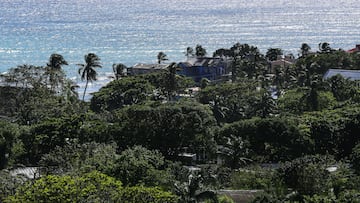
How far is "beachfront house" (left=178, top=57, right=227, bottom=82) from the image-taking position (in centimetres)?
7006

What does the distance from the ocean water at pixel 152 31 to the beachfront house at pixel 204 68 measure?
10909 mm

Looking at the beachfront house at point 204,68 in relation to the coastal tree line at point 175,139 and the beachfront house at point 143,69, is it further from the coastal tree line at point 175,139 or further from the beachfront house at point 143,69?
the coastal tree line at point 175,139

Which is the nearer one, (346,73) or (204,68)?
(346,73)

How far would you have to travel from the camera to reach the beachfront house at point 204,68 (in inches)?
2758

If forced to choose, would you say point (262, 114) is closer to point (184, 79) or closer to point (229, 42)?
point (184, 79)

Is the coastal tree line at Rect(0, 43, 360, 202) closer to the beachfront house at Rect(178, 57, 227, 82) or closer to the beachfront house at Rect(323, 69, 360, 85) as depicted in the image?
the beachfront house at Rect(323, 69, 360, 85)

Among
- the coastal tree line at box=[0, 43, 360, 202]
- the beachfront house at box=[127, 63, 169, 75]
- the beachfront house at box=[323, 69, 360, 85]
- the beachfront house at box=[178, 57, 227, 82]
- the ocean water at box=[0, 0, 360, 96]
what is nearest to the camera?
the coastal tree line at box=[0, 43, 360, 202]

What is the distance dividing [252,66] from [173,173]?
3885 centimetres

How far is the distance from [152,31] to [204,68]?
6002 centimetres

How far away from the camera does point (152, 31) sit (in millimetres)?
128625

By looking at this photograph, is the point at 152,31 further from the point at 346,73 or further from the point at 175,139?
the point at 175,139

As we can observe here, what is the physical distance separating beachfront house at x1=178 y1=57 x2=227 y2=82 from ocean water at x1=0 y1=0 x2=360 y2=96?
429 inches

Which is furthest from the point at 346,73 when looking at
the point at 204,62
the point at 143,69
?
the point at 143,69

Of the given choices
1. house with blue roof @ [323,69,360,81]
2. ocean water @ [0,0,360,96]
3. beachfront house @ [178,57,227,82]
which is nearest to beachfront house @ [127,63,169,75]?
beachfront house @ [178,57,227,82]
